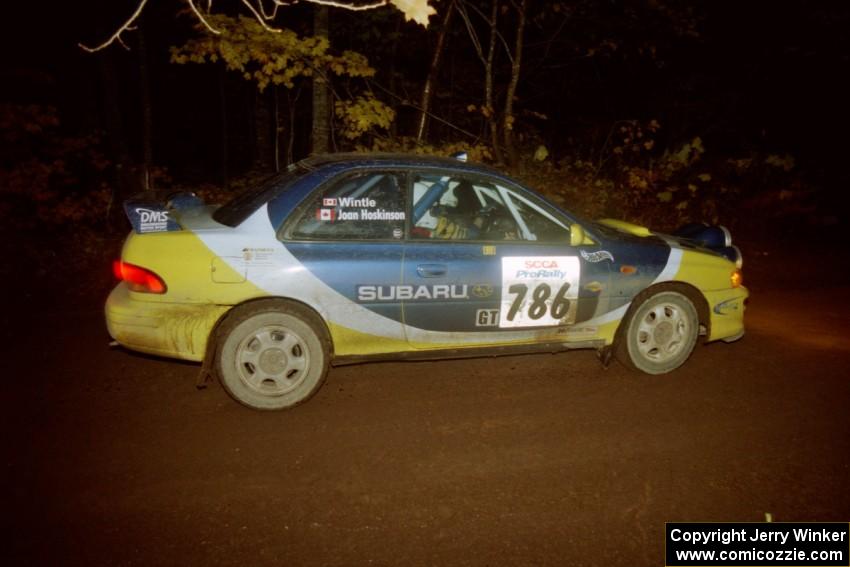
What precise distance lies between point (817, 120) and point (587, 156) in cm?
551

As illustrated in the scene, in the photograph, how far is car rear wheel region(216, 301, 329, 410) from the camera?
4.04 m

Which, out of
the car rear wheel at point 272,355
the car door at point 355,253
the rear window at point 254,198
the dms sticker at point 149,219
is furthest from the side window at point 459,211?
the dms sticker at point 149,219

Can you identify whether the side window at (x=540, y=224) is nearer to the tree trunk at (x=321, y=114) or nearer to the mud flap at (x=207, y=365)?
the mud flap at (x=207, y=365)

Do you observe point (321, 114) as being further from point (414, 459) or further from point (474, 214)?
point (414, 459)

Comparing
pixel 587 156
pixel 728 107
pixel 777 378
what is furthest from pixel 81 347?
pixel 728 107

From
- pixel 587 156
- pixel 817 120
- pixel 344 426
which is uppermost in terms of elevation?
pixel 817 120

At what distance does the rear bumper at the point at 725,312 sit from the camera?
194 inches

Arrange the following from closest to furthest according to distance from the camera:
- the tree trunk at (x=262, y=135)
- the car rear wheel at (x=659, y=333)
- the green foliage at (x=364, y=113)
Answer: the car rear wheel at (x=659, y=333) → the green foliage at (x=364, y=113) → the tree trunk at (x=262, y=135)

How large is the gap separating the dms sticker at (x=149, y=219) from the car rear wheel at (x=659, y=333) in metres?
3.39

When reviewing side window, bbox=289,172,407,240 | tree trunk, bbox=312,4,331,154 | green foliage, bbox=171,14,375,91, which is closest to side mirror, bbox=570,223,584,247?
side window, bbox=289,172,407,240

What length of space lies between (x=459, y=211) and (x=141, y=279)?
225 centimetres

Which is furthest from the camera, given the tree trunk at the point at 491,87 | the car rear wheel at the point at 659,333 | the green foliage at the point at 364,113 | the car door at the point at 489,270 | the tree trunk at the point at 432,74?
the tree trunk at the point at 491,87

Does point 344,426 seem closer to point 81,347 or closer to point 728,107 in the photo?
point 81,347

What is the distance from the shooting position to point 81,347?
5121 millimetres
